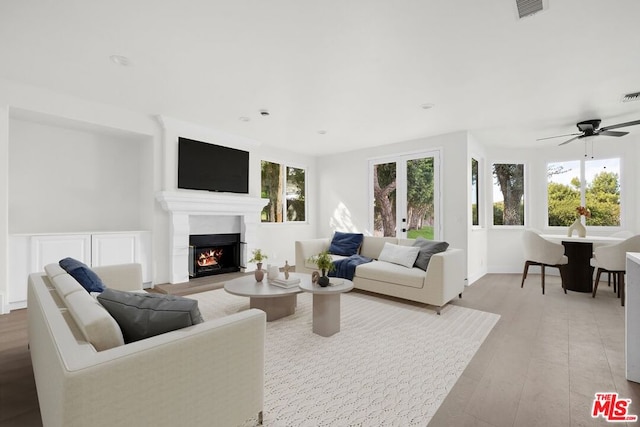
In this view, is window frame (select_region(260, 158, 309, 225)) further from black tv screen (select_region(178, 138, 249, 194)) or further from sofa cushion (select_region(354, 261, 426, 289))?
sofa cushion (select_region(354, 261, 426, 289))

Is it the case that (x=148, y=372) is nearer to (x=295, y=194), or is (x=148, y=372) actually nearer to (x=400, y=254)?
(x=400, y=254)

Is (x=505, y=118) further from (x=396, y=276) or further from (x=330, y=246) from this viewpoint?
(x=330, y=246)

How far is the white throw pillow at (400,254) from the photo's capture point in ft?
13.1

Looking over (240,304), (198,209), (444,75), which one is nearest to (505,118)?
(444,75)

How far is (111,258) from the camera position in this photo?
416 centimetres

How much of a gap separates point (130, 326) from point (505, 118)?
5.11m

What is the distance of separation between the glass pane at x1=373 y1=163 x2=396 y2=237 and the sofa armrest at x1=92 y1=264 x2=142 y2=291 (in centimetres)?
446

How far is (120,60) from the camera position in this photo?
2.89m

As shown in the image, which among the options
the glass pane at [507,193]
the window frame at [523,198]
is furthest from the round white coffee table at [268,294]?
the glass pane at [507,193]

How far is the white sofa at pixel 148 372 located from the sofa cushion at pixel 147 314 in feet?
0.22

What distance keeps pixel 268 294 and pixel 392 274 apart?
1733 millimetres

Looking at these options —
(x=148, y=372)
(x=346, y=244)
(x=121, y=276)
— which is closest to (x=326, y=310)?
(x=148, y=372)

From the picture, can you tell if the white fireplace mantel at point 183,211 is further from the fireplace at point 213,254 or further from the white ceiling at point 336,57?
the white ceiling at point 336,57

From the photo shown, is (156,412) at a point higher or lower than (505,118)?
lower
